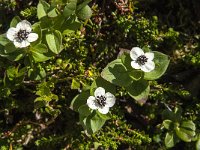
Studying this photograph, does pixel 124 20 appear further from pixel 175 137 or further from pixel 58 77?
pixel 175 137

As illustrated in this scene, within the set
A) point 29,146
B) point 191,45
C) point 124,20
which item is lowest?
point 29,146

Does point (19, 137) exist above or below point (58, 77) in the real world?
below

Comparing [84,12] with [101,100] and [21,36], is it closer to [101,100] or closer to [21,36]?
[21,36]

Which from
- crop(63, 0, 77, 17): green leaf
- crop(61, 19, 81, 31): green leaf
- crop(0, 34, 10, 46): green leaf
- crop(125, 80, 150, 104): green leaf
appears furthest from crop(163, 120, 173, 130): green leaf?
crop(0, 34, 10, 46): green leaf

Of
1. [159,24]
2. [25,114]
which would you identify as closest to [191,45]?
[159,24]

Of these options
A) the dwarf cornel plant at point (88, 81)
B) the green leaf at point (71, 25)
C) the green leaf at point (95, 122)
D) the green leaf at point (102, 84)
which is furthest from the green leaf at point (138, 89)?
the green leaf at point (71, 25)

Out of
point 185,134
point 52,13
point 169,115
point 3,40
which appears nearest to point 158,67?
point 169,115

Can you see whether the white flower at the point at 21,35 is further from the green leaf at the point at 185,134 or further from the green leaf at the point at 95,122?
the green leaf at the point at 185,134
